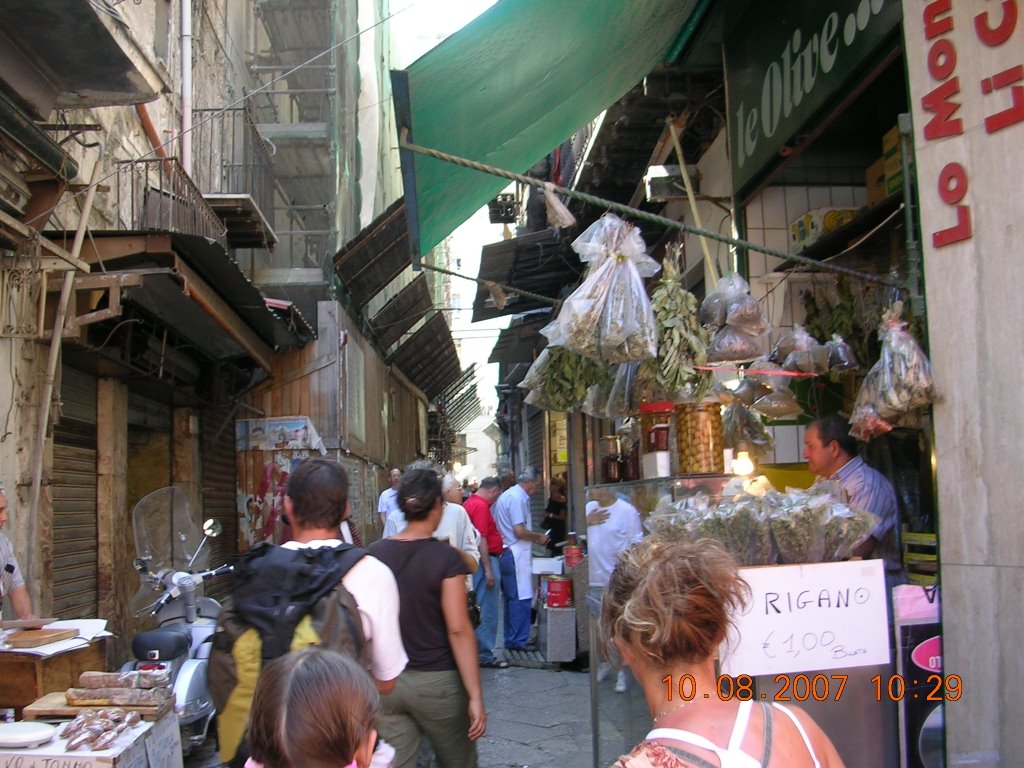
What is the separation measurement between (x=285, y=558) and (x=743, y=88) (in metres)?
5.30

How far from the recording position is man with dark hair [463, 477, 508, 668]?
8453mm

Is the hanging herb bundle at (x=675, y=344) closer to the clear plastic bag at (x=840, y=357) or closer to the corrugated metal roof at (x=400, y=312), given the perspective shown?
the clear plastic bag at (x=840, y=357)

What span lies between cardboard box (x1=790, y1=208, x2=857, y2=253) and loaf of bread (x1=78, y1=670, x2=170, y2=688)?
192 inches

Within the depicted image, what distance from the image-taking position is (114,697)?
11.7ft

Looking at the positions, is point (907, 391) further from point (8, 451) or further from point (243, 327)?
point (243, 327)

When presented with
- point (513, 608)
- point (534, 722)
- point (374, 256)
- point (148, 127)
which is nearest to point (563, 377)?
point (534, 722)

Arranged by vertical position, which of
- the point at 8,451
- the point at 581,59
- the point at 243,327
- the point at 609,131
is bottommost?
the point at 8,451

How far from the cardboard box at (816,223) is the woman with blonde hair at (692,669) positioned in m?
4.74

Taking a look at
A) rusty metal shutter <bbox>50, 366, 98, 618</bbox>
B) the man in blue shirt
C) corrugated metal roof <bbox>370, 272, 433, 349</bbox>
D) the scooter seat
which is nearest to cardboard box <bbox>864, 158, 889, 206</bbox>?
the man in blue shirt

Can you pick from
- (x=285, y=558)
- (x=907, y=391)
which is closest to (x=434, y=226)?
(x=907, y=391)

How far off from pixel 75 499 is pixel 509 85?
16.8ft

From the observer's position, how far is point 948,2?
368 centimetres

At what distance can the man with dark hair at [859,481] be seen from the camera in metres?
4.41

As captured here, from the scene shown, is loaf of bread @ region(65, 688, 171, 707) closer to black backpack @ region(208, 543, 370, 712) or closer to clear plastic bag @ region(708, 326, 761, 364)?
black backpack @ region(208, 543, 370, 712)
